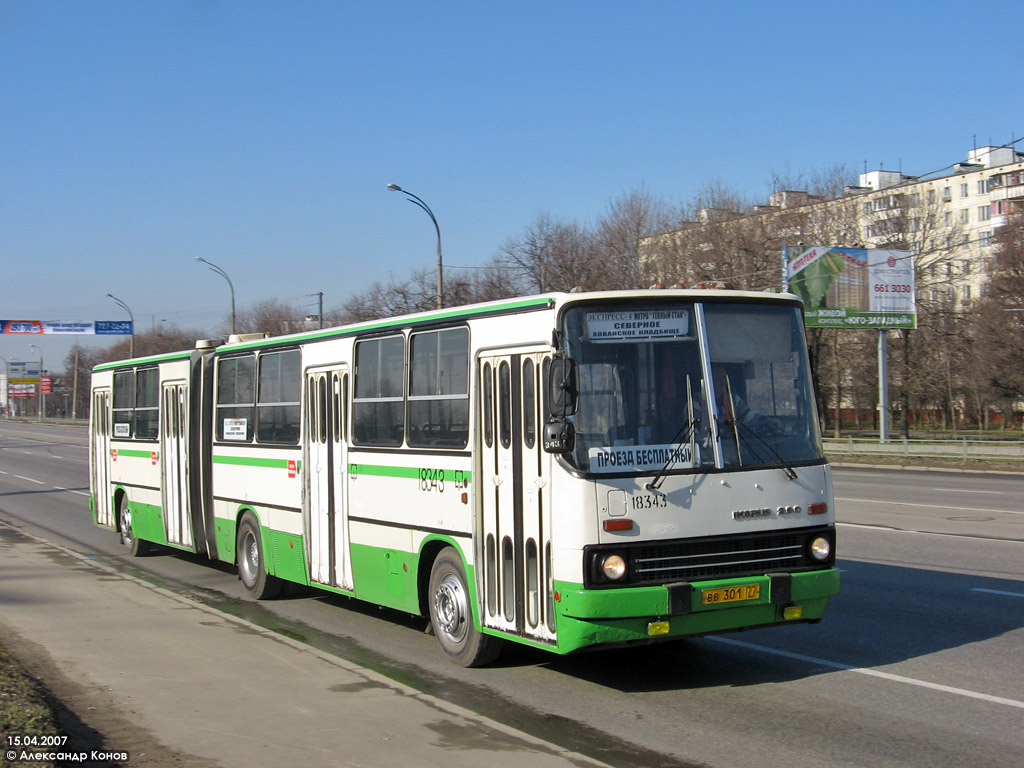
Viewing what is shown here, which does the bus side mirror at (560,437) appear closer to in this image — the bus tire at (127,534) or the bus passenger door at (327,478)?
the bus passenger door at (327,478)

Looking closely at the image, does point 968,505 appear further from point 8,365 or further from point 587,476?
point 8,365

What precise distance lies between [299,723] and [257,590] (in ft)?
20.9

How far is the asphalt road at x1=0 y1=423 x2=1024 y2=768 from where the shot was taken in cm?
615

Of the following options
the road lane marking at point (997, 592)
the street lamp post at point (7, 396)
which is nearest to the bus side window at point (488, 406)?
the road lane marking at point (997, 592)

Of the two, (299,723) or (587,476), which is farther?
(587,476)

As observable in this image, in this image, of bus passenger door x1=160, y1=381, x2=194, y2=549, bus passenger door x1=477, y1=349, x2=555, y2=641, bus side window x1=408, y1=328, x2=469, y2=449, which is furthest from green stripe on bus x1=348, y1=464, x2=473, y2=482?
bus passenger door x1=160, y1=381, x2=194, y2=549

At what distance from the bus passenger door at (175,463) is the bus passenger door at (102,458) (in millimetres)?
3023

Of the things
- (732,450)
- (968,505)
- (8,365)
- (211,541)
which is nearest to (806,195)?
(968,505)

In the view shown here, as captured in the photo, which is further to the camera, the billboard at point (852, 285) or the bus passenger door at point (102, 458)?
the billboard at point (852, 285)

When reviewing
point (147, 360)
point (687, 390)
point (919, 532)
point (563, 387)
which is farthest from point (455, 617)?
point (147, 360)

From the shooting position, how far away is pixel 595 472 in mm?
7168

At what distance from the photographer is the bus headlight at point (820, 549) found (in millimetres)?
7789

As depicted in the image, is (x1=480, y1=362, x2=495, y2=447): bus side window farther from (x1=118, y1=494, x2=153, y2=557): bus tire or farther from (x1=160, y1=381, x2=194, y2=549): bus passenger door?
(x1=118, y1=494, x2=153, y2=557): bus tire

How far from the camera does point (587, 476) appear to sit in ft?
23.4
